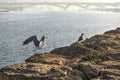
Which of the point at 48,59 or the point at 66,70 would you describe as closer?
the point at 66,70

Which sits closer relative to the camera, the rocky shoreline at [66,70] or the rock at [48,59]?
the rocky shoreline at [66,70]

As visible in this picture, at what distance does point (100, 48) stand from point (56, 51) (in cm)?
274

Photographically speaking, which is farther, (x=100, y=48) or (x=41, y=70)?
(x=100, y=48)

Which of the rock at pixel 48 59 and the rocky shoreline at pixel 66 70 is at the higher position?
the rocky shoreline at pixel 66 70

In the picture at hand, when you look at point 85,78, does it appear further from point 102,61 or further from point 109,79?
point 102,61

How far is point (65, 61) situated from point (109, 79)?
14.0 ft

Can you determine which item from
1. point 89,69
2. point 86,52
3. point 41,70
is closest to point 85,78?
point 89,69

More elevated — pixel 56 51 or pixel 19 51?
pixel 56 51

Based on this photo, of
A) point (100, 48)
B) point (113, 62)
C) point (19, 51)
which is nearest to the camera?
point (113, 62)

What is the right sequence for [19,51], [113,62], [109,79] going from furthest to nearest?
[19,51] → [113,62] → [109,79]

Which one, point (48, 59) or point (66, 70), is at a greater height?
point (66, 70)

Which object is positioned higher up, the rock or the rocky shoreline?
the rocky shoreline

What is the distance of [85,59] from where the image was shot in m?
16.6

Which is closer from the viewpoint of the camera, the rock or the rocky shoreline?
the rocky shoreline
